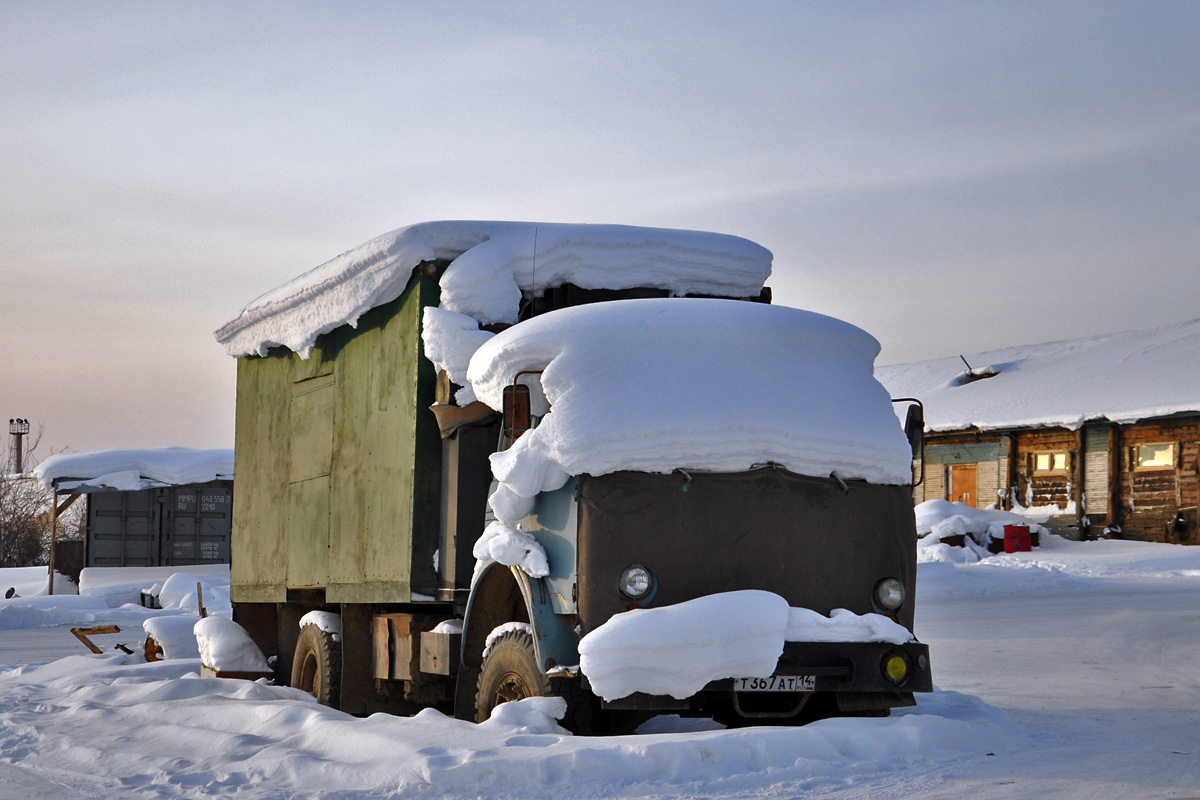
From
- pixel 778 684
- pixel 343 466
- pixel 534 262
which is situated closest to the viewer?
pixel 778 684

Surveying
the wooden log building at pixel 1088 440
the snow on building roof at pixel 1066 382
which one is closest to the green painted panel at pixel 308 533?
the wooden log building at pixel 1088 440

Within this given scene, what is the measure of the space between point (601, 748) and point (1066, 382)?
32.8m

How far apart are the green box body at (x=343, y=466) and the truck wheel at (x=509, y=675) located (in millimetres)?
1484

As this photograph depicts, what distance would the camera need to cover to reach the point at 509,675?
6.65 meters

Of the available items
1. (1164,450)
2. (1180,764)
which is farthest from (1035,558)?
(1180,764)

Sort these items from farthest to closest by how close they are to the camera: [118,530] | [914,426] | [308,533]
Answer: [118,530] → [308,533] → [914,426]

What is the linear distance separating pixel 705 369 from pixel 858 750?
6.40 ft

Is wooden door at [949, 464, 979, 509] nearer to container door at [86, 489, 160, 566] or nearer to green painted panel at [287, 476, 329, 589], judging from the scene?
container door at [86, 489, 160, 566]

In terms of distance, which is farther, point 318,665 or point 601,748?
point 318,665

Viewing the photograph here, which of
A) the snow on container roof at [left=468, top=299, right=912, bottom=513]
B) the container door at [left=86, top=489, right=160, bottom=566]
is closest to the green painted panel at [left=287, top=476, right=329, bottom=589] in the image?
the snow on container roof at [left=468, top=299, right=912, bottom=513]

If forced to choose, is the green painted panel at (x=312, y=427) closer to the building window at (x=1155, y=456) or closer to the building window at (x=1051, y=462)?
the building window at (x=1155, y=456)

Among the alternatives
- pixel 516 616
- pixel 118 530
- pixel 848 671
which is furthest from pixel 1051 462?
pixel 848 671

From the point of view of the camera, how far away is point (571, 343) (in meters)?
6.49

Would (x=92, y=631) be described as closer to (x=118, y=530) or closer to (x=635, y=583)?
(x=635, y=583)
